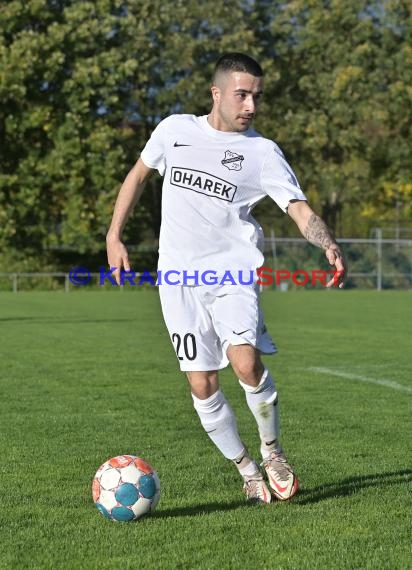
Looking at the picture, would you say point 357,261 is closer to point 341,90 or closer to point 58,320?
point 341,90

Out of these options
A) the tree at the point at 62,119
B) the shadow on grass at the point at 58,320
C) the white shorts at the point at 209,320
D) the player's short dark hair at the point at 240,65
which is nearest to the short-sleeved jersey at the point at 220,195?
the white shorts at the point at 209,320

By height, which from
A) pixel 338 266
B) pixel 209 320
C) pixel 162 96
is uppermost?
pixel 162 96

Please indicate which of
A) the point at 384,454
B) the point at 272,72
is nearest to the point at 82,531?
the point at 384,454

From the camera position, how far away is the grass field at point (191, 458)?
4.56 meters

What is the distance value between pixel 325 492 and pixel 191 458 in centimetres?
135

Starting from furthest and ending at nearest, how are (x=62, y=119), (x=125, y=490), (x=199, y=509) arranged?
(x=62, y=119)
(x=199, y=509)
(x=125, y=490)

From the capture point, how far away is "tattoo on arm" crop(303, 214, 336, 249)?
5.39 m

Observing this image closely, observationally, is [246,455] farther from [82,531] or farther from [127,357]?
[127,357]

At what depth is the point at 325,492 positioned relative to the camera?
583cm

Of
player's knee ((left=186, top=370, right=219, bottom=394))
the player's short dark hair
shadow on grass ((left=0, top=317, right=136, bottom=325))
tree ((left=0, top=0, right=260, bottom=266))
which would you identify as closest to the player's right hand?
player's knee ((left=186, top=370, right=219, bottom=394))

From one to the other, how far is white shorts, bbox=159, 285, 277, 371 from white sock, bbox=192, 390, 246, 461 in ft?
0.67

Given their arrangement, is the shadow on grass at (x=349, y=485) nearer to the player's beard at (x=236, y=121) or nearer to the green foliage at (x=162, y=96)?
the player's beard at (x=236, y=121)

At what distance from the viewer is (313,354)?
14.8m

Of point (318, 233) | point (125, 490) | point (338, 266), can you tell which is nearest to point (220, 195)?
point (318, 233)
